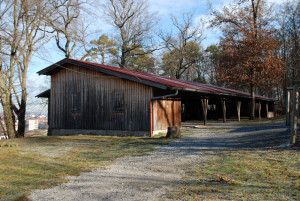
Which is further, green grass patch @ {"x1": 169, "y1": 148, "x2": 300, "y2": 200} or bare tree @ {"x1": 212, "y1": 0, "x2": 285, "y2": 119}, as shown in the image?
bare tree @ {"x1": 212, "y1": 0, "x2": 285, "y2": 119}

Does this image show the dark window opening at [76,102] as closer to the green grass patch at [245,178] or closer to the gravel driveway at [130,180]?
the gravel driveway at [130,180]

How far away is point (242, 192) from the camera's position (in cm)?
427

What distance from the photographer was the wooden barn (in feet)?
45.4

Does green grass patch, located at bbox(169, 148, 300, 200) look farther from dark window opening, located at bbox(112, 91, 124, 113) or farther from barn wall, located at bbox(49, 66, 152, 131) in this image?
dark window opening, located at bbox(112, 91, 124, 113)

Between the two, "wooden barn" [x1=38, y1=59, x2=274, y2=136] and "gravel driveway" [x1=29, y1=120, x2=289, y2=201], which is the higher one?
"wooden barn" [x1=38, y1=59, x2=274, y2=136]

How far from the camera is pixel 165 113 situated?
15.1 metres

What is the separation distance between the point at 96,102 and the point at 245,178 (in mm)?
11610

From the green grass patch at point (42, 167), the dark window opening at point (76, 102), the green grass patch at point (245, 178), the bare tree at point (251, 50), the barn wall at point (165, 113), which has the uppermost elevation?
the bare tree at point (251, 50)

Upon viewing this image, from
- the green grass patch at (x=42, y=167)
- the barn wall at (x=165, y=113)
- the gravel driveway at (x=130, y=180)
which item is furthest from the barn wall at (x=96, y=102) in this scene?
the gravel driveway at (x=130, y=180)

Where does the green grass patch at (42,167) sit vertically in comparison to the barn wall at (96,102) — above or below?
below

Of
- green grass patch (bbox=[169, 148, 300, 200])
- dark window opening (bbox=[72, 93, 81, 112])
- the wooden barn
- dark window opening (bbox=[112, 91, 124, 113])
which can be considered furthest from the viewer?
dark window opening (bbox=[72, 93, 81, 112])

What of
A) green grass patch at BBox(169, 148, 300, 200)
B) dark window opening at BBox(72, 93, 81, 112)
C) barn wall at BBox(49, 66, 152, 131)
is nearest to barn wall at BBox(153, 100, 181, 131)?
barn wall at BBox(49, 66, 152, 131)

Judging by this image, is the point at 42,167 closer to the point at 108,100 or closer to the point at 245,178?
the point at 245,178

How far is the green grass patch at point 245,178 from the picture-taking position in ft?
13.7
